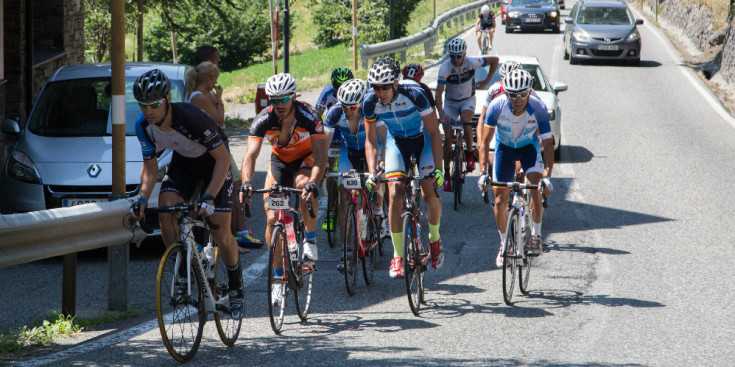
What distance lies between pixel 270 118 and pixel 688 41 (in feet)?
103

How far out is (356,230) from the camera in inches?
313

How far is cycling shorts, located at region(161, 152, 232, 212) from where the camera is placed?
6.64 meters

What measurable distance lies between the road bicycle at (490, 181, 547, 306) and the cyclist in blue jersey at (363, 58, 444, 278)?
668mm

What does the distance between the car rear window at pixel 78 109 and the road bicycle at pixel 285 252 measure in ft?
11.4

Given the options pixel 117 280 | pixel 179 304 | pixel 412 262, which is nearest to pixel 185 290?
pixel 179 304

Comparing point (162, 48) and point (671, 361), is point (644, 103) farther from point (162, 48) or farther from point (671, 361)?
point (162, 48)

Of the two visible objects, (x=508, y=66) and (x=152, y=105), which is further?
(x=508, y=66)

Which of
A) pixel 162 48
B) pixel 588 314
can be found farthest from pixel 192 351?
pixel 162 48

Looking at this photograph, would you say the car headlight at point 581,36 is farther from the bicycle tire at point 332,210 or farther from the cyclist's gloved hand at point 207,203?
the cyclist's gloved hand at point 207,203

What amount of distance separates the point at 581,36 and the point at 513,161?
2044 cm

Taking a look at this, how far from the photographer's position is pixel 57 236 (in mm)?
6852

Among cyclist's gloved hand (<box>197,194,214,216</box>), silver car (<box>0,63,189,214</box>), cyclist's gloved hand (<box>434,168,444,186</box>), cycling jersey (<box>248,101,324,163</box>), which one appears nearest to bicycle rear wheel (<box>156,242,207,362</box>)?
cyclist's gloved hand (<box>197,194,214,216</box>)

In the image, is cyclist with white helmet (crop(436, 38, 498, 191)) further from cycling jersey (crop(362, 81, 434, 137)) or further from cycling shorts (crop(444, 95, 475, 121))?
cycling jersey (crop(362, 81, 434, 137))

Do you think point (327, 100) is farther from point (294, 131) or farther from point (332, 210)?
point (294, 131)
